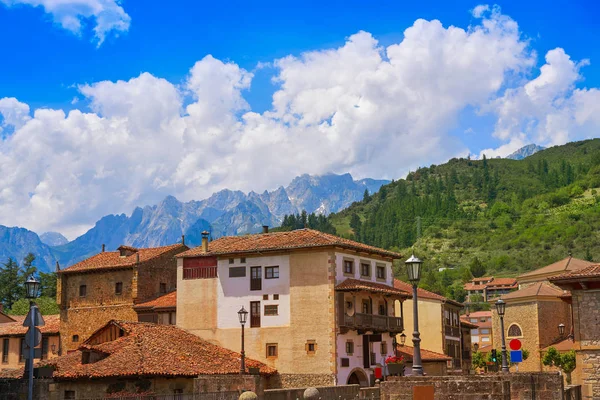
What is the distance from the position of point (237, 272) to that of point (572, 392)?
28.2 m

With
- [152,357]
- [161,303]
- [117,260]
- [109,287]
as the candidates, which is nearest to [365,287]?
[152,357]

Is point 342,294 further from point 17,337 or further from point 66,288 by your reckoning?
point 17,337

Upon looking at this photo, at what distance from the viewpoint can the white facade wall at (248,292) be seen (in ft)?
165

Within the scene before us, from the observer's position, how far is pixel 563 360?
56.8m

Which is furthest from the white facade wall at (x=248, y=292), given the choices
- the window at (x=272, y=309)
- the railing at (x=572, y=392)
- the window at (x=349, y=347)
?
the railing at (x=572, y=392)

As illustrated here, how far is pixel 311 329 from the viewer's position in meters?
49.1

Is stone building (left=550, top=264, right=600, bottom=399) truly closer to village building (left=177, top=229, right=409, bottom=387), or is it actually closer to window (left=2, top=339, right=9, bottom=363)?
village building (left=177, top=229, right=409, bottom=387)

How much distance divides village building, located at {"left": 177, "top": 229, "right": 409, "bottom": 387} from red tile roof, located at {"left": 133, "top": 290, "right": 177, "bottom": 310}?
252 centimetres

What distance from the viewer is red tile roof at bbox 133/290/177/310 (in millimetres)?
56594

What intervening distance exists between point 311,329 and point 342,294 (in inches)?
114

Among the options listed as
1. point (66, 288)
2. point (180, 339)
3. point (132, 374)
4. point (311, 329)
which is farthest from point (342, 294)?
point (66, 288)

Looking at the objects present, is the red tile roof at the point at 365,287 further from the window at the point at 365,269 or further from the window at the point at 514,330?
the window at the point at 514,330

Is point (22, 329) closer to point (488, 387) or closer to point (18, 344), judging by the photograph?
point (18, 344)

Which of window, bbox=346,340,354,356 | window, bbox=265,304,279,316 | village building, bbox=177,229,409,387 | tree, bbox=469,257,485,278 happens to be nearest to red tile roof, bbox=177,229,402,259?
village building, bbox=177,229,409,387
